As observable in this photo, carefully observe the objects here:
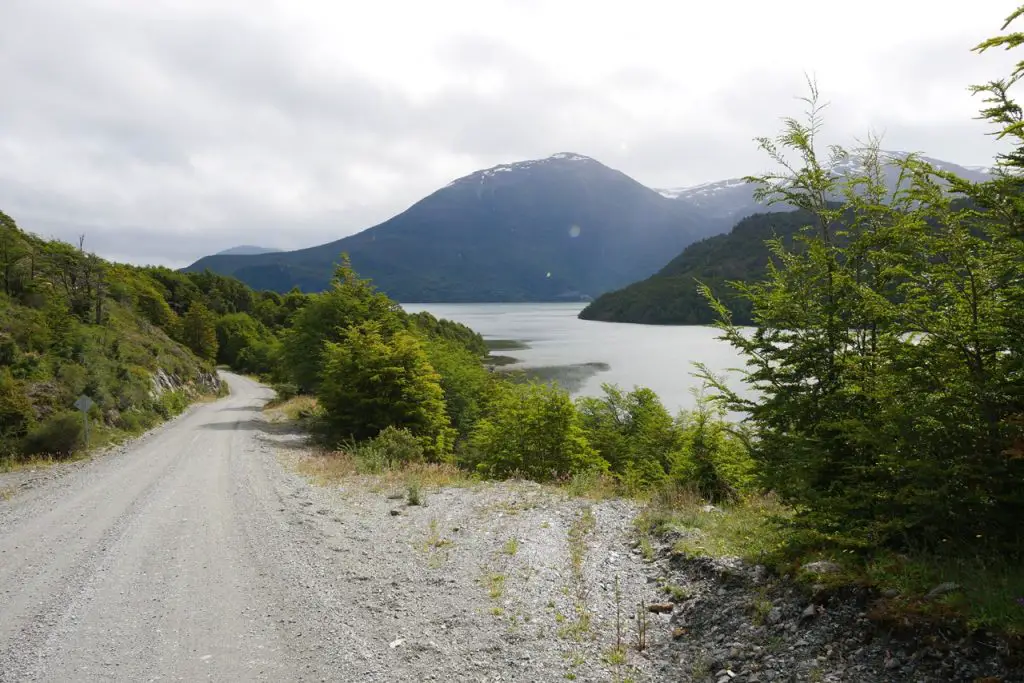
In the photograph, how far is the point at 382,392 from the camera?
24219 millimetres

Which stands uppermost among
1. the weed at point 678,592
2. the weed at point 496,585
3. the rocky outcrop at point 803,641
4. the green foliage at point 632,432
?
the rocky outcrop at point 803,641

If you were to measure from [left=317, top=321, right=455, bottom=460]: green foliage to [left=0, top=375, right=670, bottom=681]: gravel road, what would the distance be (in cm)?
959

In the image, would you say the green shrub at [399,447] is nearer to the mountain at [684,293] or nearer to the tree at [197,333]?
the tree at [197,333]

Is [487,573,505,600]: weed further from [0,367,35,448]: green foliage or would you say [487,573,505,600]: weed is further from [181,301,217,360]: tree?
[181,301,217,360]: tree

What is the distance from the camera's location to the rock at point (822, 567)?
618cm

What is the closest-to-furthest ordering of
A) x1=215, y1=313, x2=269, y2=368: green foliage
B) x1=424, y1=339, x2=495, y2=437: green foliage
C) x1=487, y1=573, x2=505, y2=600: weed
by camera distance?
x1=487, y1=573, x2=505, y2=600: weed
x1=424, y1=339, x2=495, y2=437: green foliage
x1=215, y1=313, x2=269, y2=368: green foliage

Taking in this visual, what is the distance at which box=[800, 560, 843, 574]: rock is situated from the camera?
6.18 meters

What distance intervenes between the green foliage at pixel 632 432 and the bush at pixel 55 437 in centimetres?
1993

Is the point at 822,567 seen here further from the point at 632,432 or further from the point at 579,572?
the point at 632,432

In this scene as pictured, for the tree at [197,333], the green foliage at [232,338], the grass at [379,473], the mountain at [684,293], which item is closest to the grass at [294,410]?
the grass at [379,473]

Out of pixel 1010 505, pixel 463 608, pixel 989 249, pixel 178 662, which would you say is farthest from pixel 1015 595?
pixel 178 662

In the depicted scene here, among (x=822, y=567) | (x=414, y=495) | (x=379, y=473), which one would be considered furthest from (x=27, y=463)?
(x=822, y=567)

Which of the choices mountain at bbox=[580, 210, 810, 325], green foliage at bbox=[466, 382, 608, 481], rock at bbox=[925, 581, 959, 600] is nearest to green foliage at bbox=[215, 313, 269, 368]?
green foliage at bbox=[466, 382, 608, 481]

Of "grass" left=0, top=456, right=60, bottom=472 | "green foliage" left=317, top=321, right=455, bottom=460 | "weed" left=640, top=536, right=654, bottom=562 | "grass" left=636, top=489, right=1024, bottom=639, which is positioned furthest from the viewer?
"green foliage" left=317, top=321, right=455, bottom=460
